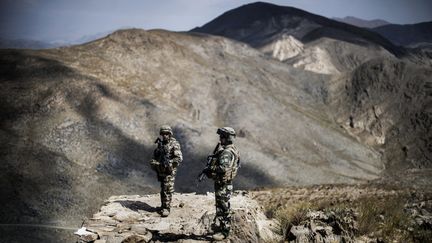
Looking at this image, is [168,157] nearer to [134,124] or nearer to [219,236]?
[219,236]

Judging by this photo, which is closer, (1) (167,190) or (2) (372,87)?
(1) (167,190)

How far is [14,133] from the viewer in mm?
39875

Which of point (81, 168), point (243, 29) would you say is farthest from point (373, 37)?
point (81, 168)

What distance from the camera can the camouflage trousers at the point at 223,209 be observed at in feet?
35.1

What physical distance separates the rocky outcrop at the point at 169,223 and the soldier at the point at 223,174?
0.47 m

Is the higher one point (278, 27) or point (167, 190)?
point (278, 27)

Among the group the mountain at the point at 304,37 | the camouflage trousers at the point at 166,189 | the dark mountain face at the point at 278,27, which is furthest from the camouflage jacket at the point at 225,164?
the dark mountain face at the point at 278,27

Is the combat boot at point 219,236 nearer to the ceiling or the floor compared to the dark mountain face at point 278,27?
nearer to the floor

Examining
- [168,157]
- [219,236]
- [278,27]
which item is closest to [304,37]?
[278,27]

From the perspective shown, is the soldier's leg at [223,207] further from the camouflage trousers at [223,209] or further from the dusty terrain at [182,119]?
the dusty terrain at [182,119]

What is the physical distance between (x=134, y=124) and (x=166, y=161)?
34.8 metres

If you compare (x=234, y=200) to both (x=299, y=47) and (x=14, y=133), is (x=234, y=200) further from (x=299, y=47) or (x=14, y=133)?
(x=299, y=47)

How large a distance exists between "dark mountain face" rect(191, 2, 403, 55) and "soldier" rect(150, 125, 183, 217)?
11034 cm

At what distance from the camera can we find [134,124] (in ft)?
155
